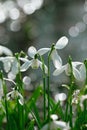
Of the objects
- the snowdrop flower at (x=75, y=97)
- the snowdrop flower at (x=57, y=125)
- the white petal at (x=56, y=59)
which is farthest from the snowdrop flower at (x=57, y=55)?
the snowdrop flower at (x=57, y=125)

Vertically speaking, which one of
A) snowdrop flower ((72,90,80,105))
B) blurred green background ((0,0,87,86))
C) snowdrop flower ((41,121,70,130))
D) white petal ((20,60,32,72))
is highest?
blurred green background ((0,0,87,86))

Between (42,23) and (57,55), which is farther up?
(42,23)

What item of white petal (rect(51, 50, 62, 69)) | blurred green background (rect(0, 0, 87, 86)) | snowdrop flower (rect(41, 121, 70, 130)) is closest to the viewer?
snowdrop flower (rect(41, 121, 70, 130))

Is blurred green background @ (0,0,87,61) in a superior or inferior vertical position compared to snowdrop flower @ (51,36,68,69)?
superior

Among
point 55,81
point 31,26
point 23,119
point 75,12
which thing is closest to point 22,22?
point 31,26

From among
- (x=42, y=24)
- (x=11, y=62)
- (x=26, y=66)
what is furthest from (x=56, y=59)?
(x=42, y=24)

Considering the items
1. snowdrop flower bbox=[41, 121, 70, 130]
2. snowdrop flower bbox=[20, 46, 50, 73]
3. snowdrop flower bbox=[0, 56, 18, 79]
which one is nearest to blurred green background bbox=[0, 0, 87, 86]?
snowdrop flower bbox=[0, 56, 18, 79]

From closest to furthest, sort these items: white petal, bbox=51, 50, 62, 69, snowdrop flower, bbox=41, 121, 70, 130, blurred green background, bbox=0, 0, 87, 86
Answer: snowdrop flower, bbox=41, 121, 70, 130 < white petal, bbox=51, 50, 62, 69 < blurred green background, bbox=0, 0, 87, 86

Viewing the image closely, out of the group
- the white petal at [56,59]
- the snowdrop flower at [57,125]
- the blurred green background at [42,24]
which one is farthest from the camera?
the blurred green background at [42,24]

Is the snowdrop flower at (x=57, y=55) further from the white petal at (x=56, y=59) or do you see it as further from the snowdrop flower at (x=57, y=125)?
the snowdrop flower at (x=57, y=125)

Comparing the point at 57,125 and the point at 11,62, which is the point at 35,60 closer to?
the point at 11,62

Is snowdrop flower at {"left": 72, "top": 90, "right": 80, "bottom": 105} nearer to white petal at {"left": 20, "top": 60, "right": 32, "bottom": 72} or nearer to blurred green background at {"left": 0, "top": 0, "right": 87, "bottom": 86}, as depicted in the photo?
white petal at {"left": 20, "top": 60, "right": 32, "bottom": 72}

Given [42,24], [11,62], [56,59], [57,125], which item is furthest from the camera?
[42,24]
